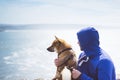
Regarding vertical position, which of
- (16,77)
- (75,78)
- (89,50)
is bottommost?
(16,77)

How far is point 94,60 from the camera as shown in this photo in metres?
4.30

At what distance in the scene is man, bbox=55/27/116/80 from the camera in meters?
4.14

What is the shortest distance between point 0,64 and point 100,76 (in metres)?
118

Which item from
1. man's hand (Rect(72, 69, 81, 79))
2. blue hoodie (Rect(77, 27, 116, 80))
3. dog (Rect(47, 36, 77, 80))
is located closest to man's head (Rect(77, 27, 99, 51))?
blue hoodie (Rect(77, 27, 116, 80))

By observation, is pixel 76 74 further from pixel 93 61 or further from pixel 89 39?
pixel 89 39

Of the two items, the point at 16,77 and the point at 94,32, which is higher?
the point at 94,32

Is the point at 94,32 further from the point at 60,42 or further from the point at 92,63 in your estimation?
the point at 60,42

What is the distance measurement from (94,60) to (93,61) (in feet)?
0.06

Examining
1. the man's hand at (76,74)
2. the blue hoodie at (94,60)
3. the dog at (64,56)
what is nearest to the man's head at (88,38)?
the blue hoodie at (94,60)

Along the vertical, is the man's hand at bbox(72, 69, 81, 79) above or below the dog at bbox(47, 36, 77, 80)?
below

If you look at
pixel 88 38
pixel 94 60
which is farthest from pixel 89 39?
pixel 94 60

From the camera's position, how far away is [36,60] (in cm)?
13325

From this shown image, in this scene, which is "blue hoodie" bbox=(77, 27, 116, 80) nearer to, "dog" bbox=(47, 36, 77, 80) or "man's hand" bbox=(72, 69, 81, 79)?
"man's hand" bbox=(72, 69, 81, 79)

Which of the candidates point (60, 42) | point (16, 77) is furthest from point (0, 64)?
point (60, 42)
